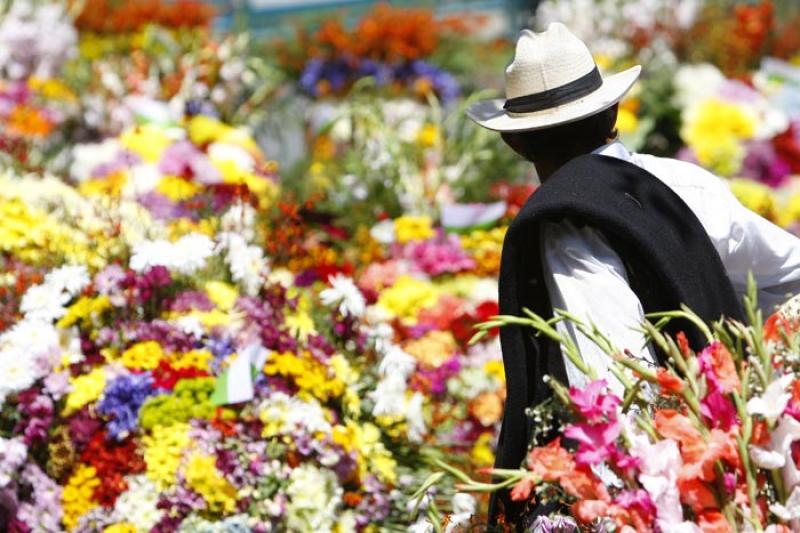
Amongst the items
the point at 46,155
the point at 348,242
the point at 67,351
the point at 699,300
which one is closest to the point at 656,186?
the point at 699,300

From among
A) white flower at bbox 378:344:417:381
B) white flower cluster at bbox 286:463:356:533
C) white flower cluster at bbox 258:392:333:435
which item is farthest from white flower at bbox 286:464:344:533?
white flower at bbox 378:344:417:381

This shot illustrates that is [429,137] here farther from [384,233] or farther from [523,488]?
[523,488]

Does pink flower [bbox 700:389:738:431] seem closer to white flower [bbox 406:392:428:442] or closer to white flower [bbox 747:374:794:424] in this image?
white flower [bbox 747:374:794:424]

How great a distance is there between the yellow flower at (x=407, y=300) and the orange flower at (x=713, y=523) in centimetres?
280

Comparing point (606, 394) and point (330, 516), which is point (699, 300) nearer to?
point (606, 394)

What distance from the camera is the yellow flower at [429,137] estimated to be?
18.8 feet

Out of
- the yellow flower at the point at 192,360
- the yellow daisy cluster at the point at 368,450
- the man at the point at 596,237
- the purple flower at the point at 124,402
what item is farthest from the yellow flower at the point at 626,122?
the man at the point at 596,237

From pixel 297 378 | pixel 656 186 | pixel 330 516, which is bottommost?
pixel 330 516

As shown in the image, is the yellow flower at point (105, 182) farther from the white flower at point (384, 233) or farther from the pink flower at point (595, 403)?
the pink flower at point (595, 403)

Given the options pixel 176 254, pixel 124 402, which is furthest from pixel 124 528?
pixel 176 254

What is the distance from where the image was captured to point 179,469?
316 cm

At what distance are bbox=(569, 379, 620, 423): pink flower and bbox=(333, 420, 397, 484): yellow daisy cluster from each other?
1.67 metres

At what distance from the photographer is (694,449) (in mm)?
1696

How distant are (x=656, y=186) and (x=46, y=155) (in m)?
4.45
